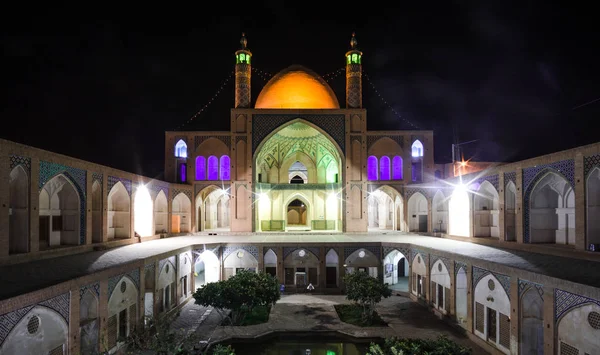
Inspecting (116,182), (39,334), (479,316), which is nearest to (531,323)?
(479,316)

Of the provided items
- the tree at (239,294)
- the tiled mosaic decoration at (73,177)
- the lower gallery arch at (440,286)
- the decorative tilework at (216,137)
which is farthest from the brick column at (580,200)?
the decorative tilework at (216,137)

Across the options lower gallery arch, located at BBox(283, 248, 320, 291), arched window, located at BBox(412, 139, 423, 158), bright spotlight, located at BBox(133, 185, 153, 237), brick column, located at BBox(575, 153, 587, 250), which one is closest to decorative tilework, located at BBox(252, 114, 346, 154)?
arched window, located at BBox(412, 139, 423, 158)

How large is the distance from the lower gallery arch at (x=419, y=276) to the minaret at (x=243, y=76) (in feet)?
36.2

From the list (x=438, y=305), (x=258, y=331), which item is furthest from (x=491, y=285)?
(x=258, y=331)

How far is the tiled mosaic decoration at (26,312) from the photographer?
5402mm

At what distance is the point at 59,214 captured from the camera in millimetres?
11266

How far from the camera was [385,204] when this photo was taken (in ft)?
79.4

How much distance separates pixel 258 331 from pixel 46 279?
4.97 meters

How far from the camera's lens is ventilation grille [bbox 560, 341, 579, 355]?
21.2ft

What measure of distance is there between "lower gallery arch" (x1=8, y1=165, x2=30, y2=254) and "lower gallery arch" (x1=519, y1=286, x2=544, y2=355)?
32.2 ft

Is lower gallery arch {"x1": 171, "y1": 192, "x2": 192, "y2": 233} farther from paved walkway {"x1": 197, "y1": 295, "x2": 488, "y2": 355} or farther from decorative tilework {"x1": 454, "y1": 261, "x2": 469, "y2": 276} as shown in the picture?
decorative tilework {"x1": 454, "y1": 261, "x2": 469, "y2": 276}

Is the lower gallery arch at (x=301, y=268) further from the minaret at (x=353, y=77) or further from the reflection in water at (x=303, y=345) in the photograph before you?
the minaret at (x=353, y=77)

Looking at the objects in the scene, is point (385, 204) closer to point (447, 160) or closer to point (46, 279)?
point (447, 160)

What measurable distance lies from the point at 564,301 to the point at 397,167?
1424 centimetres
